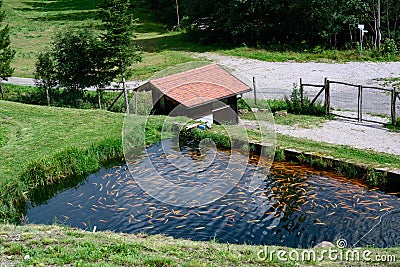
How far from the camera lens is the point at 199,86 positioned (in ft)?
66.8

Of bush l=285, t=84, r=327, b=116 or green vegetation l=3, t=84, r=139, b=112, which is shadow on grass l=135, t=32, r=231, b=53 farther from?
bush l=285, t=84, r=327, b=116

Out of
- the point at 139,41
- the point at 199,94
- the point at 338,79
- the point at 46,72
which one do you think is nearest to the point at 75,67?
the point at 46,72

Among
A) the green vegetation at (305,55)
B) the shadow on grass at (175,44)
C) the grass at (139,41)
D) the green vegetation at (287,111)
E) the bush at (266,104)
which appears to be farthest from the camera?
the shadow on grass at (175,44)

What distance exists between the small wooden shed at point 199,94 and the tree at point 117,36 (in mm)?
3095

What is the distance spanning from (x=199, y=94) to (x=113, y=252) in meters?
11.5

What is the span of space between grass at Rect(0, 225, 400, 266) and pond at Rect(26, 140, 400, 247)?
7.55 feet

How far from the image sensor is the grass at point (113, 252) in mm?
8484

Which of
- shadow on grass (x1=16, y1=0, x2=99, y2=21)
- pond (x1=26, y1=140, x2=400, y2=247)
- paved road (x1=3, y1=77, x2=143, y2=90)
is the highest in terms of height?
shadow on grass (x1=16, y1=0, x2=99, y2=21)

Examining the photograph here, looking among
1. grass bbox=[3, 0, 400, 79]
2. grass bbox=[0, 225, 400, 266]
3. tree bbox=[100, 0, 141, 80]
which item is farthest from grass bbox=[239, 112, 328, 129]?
grass bbox=[0, 225, 400, 266]

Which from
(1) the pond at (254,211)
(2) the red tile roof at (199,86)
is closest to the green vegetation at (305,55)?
(2) the red tile roof at (199,86)

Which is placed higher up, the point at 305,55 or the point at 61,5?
the point at 61,5

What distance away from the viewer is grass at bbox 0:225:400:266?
848 cm

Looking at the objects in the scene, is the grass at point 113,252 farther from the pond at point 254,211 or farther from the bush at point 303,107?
the bush at point 303,107

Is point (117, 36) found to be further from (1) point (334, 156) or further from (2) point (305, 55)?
(2) point (305, 55)
